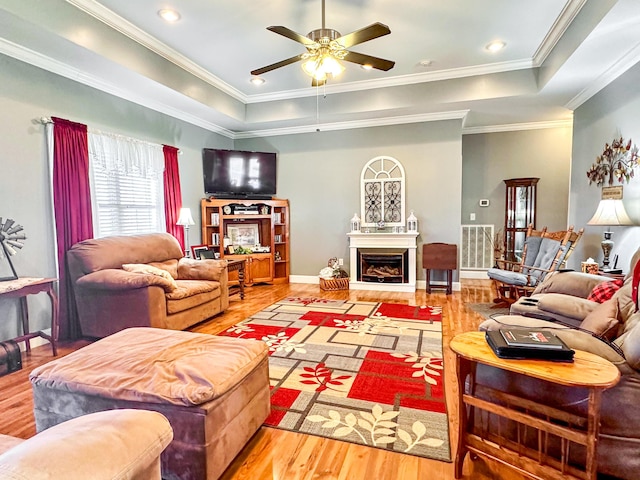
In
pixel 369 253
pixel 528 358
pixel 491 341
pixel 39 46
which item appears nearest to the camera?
pixel 528 358

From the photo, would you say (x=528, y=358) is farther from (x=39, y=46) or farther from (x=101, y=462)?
(x=39, y=46)

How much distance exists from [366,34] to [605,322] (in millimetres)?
2449

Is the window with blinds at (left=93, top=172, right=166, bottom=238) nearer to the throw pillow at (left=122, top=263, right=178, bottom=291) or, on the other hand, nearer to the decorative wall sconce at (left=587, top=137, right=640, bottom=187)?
the throw pillow at (left=122, top=263, right=178, bottom=291)

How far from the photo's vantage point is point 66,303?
11.4 feet

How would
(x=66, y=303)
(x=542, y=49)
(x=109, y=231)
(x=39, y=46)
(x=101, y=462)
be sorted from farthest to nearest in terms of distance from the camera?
(x=109, y=231) → (x=542, y=49) → (x=66, y=303) → (x=39, y=46) → (x=101, y=462)

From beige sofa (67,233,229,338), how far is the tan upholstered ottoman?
1.26 metres

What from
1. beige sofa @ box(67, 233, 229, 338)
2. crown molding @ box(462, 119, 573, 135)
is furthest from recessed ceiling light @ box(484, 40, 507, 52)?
beige sofa @ box(67, 233, 229, 338)

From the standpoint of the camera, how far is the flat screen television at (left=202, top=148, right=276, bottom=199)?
5590 millimetres

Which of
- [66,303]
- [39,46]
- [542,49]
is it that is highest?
[542,49]

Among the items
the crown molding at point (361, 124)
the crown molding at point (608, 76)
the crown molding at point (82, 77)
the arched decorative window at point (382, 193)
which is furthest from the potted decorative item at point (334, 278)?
the crown molding at point (608, 76)

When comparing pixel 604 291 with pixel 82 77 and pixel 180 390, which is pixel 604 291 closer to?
pixel 180 390

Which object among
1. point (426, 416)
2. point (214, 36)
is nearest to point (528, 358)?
point (426, 416)

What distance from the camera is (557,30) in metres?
3.37

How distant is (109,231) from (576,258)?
5942 millimetres
